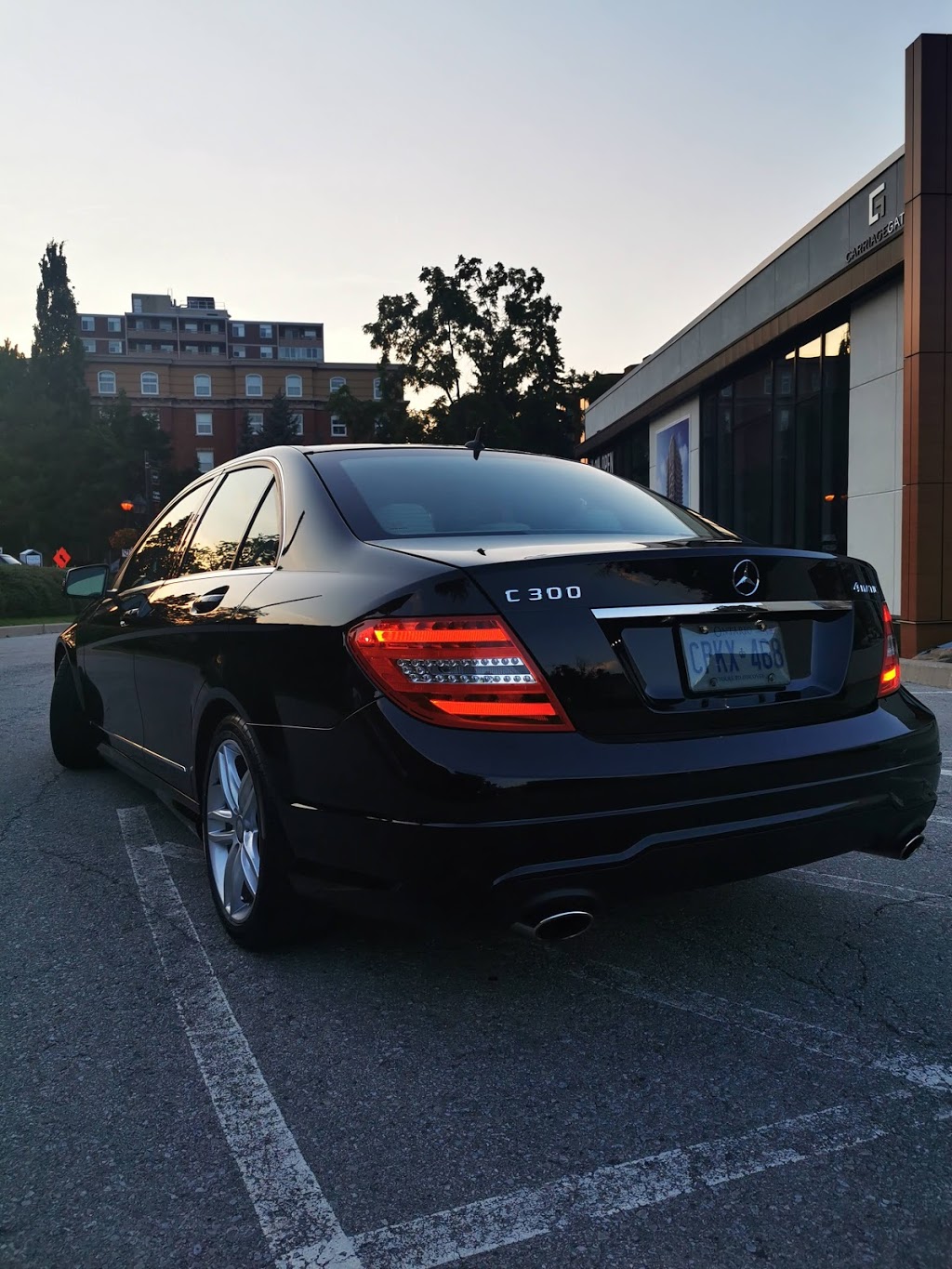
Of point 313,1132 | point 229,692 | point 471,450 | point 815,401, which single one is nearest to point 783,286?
point 815,401

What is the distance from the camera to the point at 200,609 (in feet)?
Result: 11.8

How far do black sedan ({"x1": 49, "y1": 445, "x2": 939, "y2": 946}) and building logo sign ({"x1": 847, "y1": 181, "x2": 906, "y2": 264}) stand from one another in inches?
466

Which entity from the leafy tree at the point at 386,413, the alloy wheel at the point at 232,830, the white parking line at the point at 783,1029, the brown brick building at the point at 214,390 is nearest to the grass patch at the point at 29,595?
the alloy wheel at the point at 232,830

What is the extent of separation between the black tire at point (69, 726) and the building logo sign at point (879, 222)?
11.8m

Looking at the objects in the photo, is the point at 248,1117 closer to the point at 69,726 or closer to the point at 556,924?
the point at 556,924

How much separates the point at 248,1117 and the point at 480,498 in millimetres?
1948

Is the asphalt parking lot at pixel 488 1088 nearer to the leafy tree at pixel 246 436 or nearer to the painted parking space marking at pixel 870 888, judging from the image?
the painted parking space marking at pixel 870 888

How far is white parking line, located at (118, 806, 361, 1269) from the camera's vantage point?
1.83 meters

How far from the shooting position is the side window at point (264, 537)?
11.0ft

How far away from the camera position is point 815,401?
681 inches

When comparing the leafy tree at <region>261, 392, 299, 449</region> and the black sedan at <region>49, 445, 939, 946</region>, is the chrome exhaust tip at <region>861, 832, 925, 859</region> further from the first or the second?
the leafy tree at <region>261, 392, 299, 449</region>

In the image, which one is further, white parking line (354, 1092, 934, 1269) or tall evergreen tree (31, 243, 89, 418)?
tall evergreen tree (31, 243, 89, 418)

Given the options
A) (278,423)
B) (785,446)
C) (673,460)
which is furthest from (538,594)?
(278,423)

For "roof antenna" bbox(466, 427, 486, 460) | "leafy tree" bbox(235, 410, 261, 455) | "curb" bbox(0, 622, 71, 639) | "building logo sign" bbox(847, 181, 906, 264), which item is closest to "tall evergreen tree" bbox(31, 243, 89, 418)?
"leafy tree" bbox(235, 410, 261, 455)
